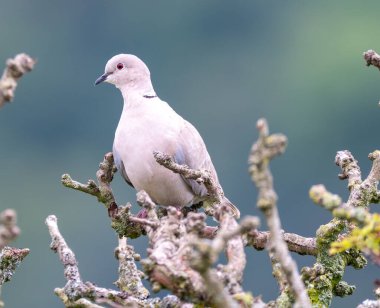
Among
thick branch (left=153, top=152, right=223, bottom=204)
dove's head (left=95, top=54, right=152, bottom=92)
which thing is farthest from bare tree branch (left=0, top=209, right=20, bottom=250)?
dove's head (left=95, top=54, right=152, bottom=92)

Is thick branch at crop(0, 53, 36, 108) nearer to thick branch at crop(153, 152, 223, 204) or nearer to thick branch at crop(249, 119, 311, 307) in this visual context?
thick branch at crop(249, 119, 311, 307)

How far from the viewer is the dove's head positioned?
765 centimetres

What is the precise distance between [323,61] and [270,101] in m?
4.43

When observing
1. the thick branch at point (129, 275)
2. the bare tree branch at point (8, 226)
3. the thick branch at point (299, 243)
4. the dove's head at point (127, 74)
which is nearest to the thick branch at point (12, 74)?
the bare tree branch at point (8, 226)

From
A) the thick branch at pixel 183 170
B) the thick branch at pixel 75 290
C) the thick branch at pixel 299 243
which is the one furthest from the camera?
the thick branch at pixel 299 243

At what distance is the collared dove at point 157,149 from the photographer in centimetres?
686

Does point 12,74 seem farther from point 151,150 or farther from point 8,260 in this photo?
point 151,150

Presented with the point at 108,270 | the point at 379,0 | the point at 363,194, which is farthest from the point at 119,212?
the point at 379,0

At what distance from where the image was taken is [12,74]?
3160 mm

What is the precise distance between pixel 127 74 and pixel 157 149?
102cm

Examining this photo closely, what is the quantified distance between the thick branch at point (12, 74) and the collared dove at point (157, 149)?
3.52m

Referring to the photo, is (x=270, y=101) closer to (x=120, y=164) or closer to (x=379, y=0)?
(x=379, y=0)

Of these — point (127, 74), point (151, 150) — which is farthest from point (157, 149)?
point (127, 74)

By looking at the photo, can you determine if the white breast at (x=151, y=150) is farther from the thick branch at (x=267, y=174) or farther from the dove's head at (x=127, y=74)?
the thick branch at (x=267, y=174)
